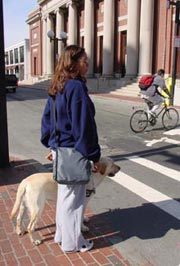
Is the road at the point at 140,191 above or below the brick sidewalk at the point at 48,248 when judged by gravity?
below

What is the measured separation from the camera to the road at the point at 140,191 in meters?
3.91

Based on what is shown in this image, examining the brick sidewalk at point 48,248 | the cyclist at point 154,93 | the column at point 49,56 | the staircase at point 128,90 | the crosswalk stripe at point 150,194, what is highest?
the column at point 49,56

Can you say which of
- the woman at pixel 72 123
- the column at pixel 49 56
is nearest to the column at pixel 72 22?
the column at pixel 49 56

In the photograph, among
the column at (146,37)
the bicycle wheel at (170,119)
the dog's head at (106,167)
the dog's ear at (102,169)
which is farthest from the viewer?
the column at (146,37)

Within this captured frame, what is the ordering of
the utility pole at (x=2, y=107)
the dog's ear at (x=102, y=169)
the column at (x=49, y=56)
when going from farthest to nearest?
the column at (x=49, y=56) → the utility pole at (x=2, y=107) → the dog's ear at (x=102, y=169)

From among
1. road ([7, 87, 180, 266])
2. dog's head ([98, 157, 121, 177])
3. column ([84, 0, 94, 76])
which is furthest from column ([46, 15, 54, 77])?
dog's head ([98, 157, 121, 177])

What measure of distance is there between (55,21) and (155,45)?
82.3 feet

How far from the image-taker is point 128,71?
96.0 ft

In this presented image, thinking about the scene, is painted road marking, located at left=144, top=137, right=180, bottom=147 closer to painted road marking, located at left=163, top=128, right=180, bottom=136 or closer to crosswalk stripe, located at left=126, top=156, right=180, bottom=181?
painted road marking, located at left=163, top=128, right=180, bottom=136

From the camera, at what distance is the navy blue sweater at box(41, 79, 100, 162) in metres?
3.12

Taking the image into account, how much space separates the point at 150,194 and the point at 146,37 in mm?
23285

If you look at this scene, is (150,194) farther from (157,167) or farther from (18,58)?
(18,58)

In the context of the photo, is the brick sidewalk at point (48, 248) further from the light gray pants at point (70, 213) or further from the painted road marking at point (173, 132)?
the painted road marking at point (173, 132)

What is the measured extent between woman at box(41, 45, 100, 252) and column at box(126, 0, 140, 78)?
26.2 m
